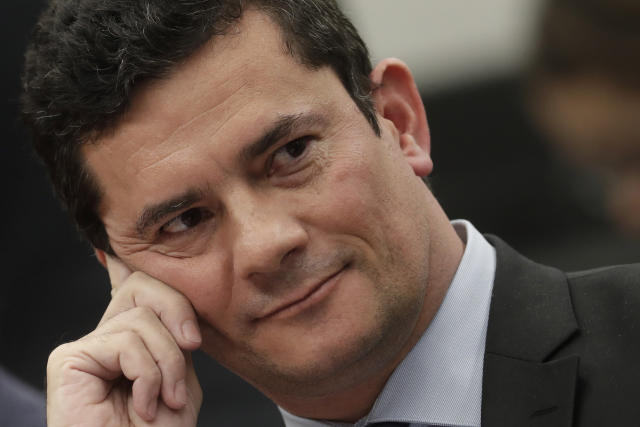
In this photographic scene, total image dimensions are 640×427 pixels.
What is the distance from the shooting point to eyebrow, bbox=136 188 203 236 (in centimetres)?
300

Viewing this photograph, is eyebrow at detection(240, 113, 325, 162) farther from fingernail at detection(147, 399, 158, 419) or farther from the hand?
fingernail at detection(147, 399, 158, 419)

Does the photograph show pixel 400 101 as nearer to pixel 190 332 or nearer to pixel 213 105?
pixel 213 105

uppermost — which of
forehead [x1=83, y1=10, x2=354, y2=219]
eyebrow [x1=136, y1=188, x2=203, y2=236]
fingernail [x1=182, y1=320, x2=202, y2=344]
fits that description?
forehead [x1=83, y1=10, x2=354, y2=219]

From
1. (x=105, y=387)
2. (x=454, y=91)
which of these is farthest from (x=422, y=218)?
(x=454, y=91)

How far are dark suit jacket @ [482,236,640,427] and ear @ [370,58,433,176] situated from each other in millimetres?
489

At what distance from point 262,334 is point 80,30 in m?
0.96

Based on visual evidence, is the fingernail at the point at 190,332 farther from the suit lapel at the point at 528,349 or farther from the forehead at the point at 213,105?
the suit lapel at the point at 528,349

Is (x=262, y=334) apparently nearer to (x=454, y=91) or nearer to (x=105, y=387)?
(x=105, y=387)

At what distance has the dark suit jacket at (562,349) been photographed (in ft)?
9.27

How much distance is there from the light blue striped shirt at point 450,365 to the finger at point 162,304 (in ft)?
1.75

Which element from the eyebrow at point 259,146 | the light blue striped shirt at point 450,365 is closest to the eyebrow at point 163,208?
the eyebrow at point 259,146

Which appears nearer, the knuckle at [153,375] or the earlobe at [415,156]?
the knuckle at [153,375]

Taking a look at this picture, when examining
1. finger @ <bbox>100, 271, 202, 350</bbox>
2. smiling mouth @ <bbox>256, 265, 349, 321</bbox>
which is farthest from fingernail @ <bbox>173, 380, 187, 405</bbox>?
smiling mouth @ <bbox>256, 265, 349, 321</bbox>

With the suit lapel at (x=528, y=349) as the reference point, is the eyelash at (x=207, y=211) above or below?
above
